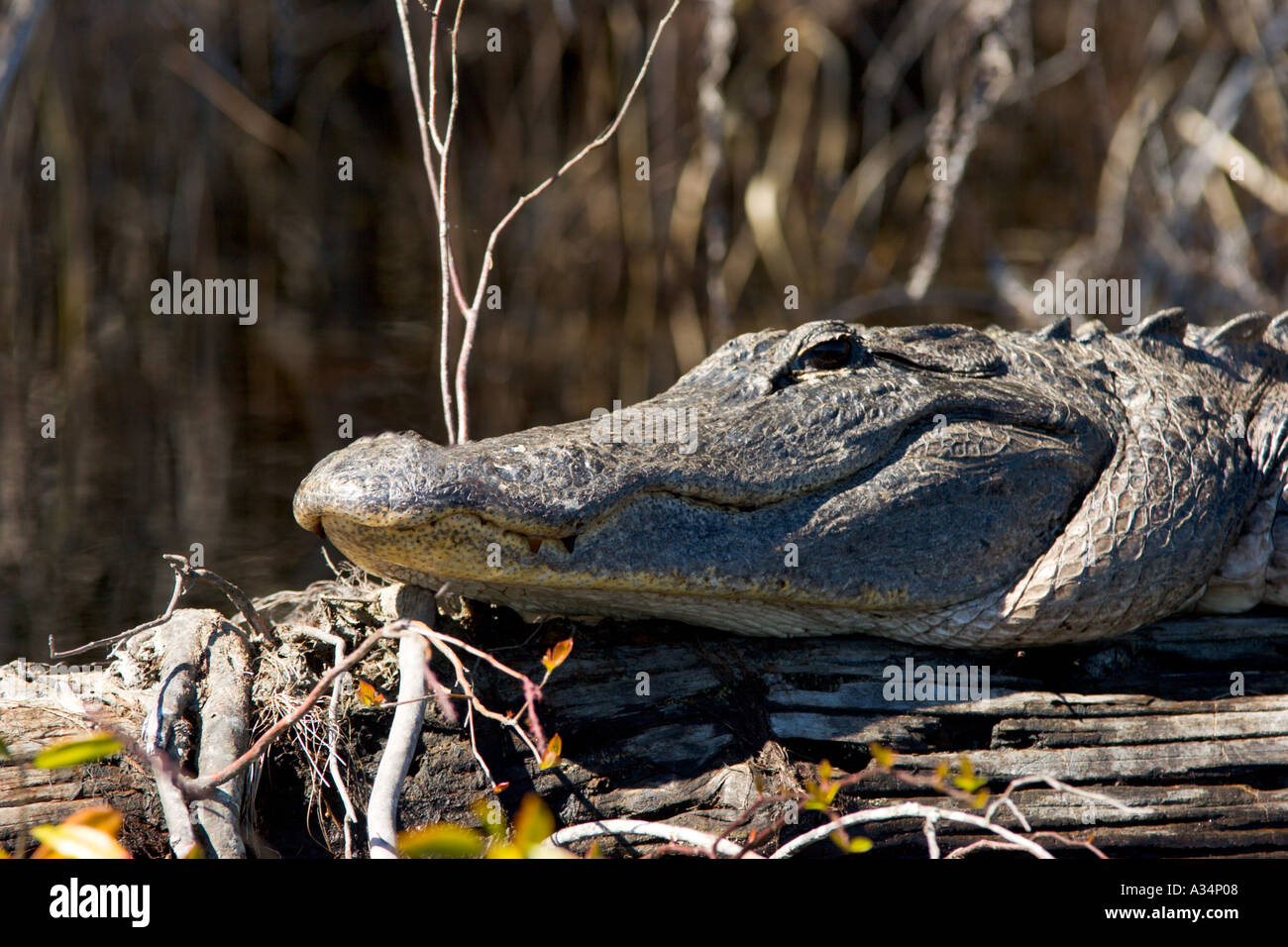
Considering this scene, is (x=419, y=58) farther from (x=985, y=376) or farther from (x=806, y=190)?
(x=985, y=376)

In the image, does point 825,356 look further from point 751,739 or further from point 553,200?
point 553,200

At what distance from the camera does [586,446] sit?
8.82ft

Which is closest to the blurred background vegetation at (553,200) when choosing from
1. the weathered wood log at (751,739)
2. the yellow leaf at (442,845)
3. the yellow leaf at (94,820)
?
the weathered wood log at (751,739)

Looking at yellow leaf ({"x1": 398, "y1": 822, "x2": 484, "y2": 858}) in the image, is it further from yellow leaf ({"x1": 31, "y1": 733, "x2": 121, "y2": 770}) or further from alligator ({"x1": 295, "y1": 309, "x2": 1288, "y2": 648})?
alligator ({"x1": 295, "y1": 309, "x2": 1288, "y2": 648})

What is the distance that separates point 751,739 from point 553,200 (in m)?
6.05

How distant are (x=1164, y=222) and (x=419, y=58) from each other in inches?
201

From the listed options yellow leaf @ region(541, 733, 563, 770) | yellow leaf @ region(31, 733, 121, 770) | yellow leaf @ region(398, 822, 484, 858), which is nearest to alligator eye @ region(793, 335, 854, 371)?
yellow leaf @ region(541, 733, 563, 770)

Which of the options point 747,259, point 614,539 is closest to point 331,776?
point 614,539

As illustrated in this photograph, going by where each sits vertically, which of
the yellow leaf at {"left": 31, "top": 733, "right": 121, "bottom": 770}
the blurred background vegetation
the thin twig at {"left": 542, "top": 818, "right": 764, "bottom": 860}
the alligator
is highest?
the blurred background vegetation

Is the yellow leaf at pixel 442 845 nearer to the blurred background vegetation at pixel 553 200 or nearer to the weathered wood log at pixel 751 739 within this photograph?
the weathered wood log at pixel 751 739

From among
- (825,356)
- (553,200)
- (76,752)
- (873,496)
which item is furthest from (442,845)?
(553,200)

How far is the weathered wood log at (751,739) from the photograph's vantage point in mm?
2693

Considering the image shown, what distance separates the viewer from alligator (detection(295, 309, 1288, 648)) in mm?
2549

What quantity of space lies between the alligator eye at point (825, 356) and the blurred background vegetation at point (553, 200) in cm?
341
